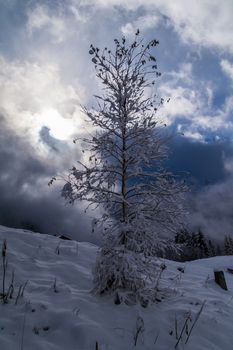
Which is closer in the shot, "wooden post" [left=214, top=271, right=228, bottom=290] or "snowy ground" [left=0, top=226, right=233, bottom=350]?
"snowy ground" [left=0, top=226, right=233, bottom=350]

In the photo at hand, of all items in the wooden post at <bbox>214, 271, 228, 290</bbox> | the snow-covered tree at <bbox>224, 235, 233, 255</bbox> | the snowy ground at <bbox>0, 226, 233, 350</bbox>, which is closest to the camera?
the snowy ground at <bbox>0, 226, 233, 350</bbox>

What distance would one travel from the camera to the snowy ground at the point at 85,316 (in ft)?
16.1

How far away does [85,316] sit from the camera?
5.82m

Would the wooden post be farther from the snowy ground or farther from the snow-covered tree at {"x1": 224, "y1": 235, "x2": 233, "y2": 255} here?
the snow-covered tree at {"x1": 224, "y1": 235, "x2": 233, "y2": 255}

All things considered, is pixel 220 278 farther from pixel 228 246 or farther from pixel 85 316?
pixel 228 246

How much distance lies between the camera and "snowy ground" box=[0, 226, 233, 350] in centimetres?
490

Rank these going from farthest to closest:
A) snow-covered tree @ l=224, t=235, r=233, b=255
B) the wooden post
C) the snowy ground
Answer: snow-covered tree @ l=224, t=235, r=233, b=255 < the wooden post < the snowy ground

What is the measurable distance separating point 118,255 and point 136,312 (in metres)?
1.34

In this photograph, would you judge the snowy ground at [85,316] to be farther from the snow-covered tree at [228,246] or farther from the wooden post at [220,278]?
the snow-covered tree at [228,246]

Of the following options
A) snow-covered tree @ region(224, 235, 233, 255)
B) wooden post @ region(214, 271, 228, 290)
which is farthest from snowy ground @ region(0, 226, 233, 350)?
snow-covered tree @ region(224, 235, 233, 255)

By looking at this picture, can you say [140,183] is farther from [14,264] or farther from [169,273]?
[169,273]

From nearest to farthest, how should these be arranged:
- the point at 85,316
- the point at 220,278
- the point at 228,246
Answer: the point at 85,316 < the point at 220,278 < the point at 228,246

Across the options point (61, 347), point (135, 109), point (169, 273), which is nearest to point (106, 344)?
point (61, 347)

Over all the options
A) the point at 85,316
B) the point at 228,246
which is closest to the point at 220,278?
the point at 85,316
